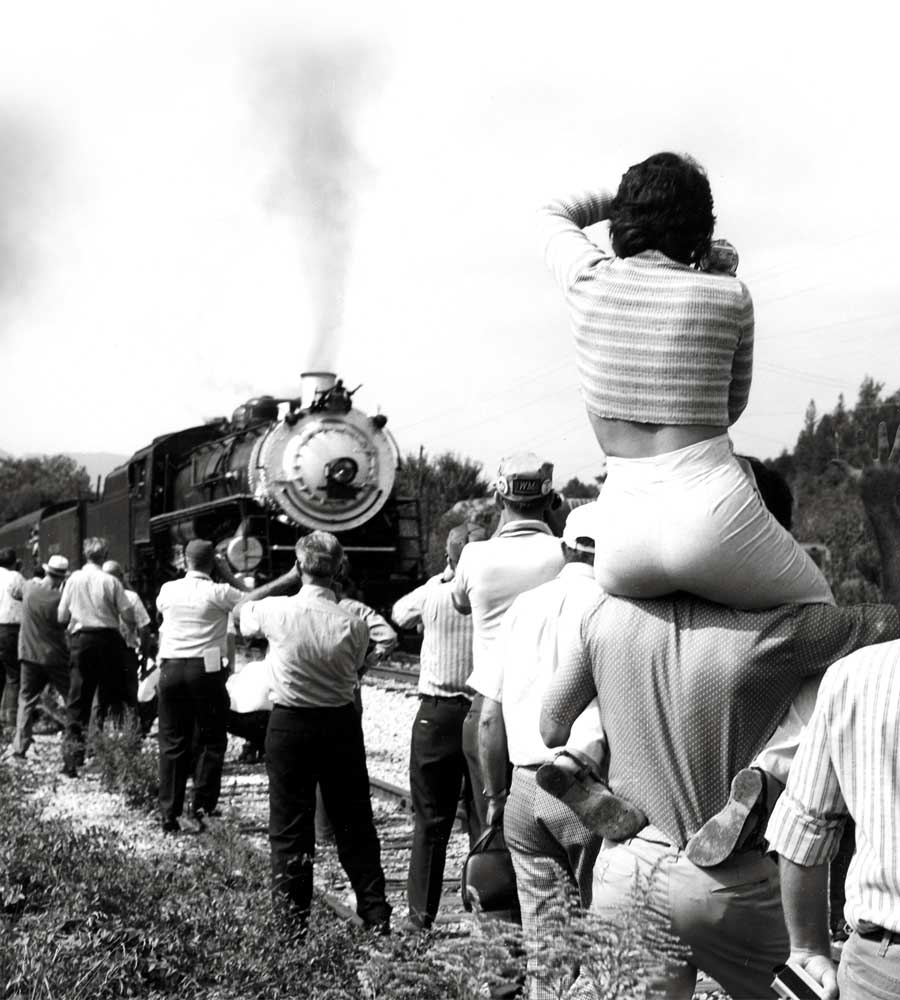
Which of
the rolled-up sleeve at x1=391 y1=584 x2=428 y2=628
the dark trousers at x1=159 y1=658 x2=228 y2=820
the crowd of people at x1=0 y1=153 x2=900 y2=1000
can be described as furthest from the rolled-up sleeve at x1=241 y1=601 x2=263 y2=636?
the crowd of people at x1=0 y1=153 x2=900 y2=1000

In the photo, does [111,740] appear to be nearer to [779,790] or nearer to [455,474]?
[779,790]

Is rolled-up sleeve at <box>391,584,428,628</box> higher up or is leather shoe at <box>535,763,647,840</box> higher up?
rolled-up sleeve at <box>391,584,428,628</box>

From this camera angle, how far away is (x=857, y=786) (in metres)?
2.53

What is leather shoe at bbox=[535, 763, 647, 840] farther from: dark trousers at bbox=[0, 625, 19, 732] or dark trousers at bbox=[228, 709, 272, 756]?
dark trousers at bbox=[0, 625, 19, 732]

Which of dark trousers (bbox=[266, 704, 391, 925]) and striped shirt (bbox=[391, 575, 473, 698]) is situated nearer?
dark trousers (bbox=[266, 704, 391, 925])

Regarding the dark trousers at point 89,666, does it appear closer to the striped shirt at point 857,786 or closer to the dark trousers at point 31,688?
the dark trousers at point 31,688

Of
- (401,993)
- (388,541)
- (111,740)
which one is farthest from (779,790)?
(388,541)

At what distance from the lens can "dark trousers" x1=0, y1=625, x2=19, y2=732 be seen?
1478cm

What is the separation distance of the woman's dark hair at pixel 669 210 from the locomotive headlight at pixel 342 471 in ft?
54.9

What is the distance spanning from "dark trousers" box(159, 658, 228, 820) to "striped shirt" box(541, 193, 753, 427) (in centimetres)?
708

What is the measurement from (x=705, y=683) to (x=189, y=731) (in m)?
7.36

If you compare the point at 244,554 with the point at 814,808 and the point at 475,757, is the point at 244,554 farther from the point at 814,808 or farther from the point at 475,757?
the point at 814,808

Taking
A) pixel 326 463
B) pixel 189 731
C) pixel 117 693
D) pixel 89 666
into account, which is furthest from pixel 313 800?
pixel 326 463

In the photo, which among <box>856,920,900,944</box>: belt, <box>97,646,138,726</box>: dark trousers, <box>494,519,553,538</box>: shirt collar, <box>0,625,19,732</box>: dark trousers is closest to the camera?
<box>856,920,900,944</box>: belt
